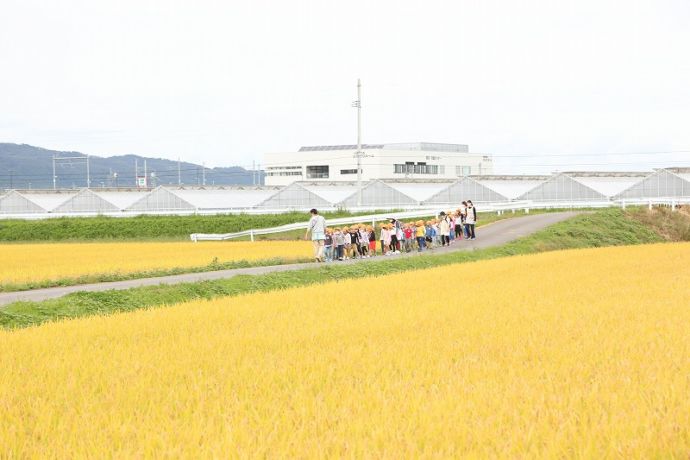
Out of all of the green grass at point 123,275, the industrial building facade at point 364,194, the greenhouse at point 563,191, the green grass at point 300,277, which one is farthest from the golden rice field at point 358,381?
the greenhouse at point 563,191

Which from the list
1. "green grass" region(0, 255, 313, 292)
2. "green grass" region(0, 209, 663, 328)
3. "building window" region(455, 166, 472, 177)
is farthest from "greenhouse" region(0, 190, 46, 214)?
"building window" region(455, 166, 472, 177)

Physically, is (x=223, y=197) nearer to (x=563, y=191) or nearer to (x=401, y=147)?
(x=563, y=191)

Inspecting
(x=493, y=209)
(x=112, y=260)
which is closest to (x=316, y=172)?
(x=493, y=209)

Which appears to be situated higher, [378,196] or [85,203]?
[378,196]

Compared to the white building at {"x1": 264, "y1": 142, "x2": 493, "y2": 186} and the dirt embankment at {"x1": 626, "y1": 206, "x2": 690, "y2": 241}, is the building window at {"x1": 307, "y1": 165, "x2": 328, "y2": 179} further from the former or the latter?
the dirt embankment at {"x1": 626, "y1": 206, "x2": 690, "y2": 241}

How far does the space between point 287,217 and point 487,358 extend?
41.8 m

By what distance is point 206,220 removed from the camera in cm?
5109

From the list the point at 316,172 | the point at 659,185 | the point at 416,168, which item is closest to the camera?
the point at 659,185

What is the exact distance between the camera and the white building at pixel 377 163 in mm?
105312

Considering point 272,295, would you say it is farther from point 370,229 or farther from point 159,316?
point 370,229

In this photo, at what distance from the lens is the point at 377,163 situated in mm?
104500

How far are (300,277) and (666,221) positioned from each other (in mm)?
26196

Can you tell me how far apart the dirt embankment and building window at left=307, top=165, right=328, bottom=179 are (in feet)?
236

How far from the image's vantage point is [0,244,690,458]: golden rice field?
5559mm
